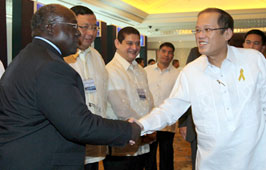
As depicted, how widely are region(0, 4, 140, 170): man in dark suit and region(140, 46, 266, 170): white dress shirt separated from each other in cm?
78

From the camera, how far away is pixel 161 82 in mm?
4465

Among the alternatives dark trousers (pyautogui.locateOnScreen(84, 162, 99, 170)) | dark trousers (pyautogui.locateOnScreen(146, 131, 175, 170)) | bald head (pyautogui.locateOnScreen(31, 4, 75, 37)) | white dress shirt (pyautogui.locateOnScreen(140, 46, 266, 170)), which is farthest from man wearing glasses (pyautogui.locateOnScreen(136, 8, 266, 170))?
dark trousers (pyautogui.locateOnScreen(146, 131, 175, 170))

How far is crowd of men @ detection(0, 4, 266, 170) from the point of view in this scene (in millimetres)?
1489

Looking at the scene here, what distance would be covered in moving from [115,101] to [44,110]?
1338 mm

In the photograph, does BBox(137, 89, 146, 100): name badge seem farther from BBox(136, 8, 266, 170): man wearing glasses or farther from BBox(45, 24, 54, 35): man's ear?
BBox(45, 24, 54, 35): man's ear

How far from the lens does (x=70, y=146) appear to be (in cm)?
162

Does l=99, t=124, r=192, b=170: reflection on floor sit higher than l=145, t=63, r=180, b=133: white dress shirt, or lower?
lower

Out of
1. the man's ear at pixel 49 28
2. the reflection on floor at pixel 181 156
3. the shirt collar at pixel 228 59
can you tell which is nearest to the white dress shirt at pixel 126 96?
the shirt collar at pixel 228 59

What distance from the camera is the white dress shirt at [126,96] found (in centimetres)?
277

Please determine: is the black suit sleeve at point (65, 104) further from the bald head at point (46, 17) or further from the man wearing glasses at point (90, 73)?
the man wearing glasses at point (90, 73)

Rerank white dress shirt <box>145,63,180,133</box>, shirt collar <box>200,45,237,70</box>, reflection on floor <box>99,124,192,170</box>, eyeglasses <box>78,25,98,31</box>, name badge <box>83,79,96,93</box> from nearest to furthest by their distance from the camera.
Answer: shirt collar <box>200,45,237,70</box>
name badge <box>83,79,96,93</box>
eyeglasses <box>78,25,98,31</box>
white dress shirt <box>145,63,180,133</box>
reflection on floor <box>99,124,192,170</box>

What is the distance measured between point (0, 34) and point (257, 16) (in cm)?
927

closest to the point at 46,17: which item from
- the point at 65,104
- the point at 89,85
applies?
the point at 65,104

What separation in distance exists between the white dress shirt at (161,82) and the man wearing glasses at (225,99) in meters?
2.14
